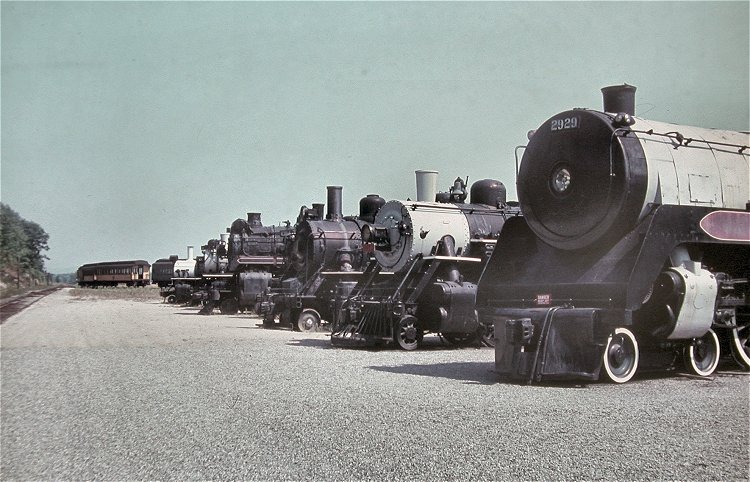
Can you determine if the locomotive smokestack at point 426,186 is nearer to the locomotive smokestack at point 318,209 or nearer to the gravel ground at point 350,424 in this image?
the gravel ground at point 350,424

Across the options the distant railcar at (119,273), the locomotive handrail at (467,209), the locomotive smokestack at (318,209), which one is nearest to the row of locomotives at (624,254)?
the locomotive handrail at (467,209)

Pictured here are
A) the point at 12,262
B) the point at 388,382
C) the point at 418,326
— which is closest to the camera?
the point at 388,382

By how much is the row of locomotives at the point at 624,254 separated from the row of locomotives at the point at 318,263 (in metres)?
8.45

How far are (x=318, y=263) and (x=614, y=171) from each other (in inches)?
508

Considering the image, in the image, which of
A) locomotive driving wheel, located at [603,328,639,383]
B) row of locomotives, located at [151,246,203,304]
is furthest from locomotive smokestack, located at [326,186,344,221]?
row of locomotives, located at [151,246,203,304]

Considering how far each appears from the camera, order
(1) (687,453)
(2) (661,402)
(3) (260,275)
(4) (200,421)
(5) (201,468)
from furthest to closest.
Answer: (3) (260,275)
(2) (661,402)
(4) (200,421)
(1) (687,453)
(5) (201,468)

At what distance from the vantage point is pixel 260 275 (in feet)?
101

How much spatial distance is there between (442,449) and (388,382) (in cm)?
388

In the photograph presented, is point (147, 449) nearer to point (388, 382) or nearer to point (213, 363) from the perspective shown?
point (388, 382)

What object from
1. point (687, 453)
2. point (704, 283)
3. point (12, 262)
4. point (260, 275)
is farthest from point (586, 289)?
point (260, 275)

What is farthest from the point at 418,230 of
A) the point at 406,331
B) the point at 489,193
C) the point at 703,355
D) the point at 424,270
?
the point at 703,355

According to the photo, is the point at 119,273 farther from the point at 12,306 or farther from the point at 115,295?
the point at 12,306

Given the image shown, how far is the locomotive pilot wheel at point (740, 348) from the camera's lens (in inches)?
432

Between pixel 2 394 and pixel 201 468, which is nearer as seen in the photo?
pixel 201 468
